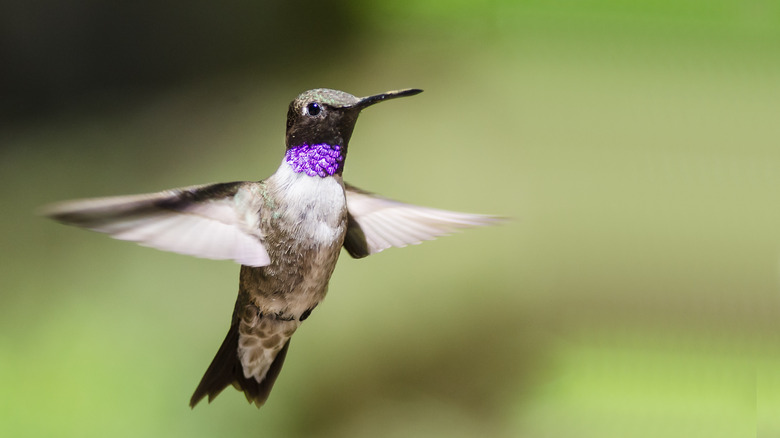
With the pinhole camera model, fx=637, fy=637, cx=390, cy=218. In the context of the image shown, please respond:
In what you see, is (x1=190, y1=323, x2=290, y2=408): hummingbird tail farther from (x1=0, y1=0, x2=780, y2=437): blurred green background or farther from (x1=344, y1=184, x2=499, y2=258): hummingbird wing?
(x1=0, y1=0, x2=780, y2=437): blurred green background

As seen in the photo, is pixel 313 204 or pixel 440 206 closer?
pixel 313 204

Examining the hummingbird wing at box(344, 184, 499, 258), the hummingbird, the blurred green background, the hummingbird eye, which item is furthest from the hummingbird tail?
the blurred green background

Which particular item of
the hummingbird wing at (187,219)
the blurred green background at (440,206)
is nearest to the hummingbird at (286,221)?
the hummingbird wing at (187,219)

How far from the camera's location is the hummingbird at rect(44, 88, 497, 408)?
0.50 meters

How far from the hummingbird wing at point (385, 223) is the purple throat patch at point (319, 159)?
9 centimetres

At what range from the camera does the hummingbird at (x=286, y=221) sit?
1.63ft

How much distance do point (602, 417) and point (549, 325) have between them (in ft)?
0.83

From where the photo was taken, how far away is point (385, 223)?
0.69 m

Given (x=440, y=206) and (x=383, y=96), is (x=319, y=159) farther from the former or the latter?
(x=440, y=206)

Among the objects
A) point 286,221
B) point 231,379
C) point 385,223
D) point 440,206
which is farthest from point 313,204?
point 440,206

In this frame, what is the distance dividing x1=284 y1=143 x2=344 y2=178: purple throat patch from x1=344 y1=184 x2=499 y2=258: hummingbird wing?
0.09 meters

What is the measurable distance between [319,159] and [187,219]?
0.13 meters

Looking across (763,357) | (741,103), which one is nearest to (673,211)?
(741,103)

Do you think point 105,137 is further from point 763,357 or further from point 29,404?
point 763,357
